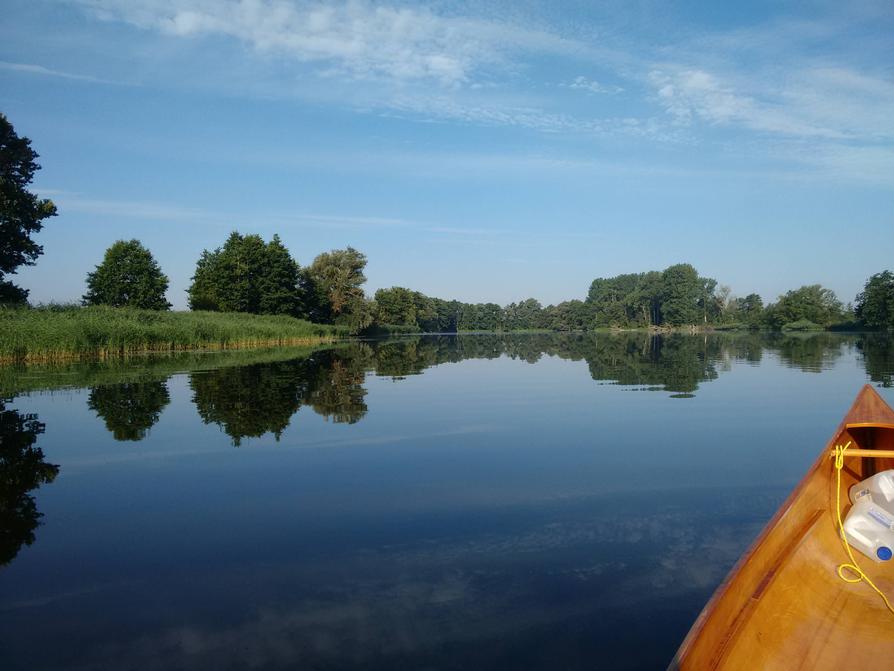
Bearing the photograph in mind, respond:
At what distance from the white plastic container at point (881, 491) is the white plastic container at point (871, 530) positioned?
94 mm

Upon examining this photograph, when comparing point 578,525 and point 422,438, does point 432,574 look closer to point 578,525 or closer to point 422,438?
point 578,525

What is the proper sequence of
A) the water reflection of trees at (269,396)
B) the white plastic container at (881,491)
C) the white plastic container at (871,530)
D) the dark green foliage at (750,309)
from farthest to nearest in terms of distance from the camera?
1. the dark green foliage at (750,309)
2. the water reflection of trees at (269,396)
3. the white plastic container at (881,491)
4. the white plastic container at (871,530)

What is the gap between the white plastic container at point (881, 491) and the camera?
14.4ft

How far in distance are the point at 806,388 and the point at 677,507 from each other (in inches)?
488

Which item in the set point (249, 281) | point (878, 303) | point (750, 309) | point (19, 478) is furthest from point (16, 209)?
point (750, 309)

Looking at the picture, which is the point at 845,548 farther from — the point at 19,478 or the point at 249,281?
the point at 249,281

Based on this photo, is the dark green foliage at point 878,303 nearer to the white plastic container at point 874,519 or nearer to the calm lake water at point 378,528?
the calm lake water at point 378,528

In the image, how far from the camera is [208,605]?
4266 mm

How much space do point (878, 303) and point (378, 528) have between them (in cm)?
10135

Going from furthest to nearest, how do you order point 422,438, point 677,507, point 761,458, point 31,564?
point 422,438 < point 761,458 < point 677,507 < point 31,564

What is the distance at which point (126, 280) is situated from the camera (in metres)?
59.7

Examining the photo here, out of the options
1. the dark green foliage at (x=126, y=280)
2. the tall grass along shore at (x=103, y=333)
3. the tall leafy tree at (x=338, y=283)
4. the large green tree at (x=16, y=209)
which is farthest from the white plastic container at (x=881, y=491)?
the tall leafy tree at (x=338, y=283)

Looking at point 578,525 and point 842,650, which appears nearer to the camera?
point 842,650

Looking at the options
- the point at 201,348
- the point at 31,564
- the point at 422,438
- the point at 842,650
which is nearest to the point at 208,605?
the point at 31,564
